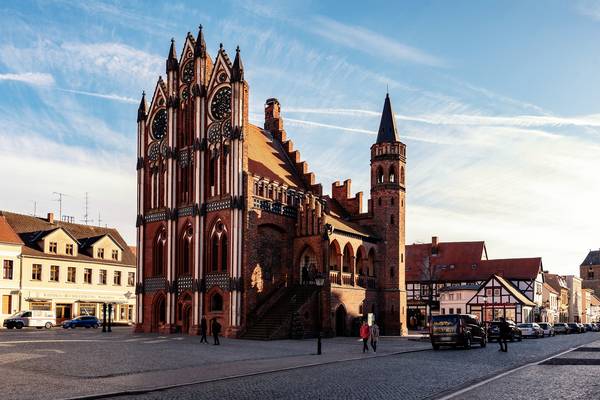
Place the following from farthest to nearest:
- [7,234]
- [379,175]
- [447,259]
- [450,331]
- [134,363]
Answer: [447,259]
[7,234]
[379,175]
[450,331]
[134,363]

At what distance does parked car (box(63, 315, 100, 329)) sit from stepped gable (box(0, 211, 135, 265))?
8236 millimetres

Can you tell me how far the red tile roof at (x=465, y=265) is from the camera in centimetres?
8112

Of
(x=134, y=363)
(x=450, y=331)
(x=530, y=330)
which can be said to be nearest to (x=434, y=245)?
(x=530, y=330)

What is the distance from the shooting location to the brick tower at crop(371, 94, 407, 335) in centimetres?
5281

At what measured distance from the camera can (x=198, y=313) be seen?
147ft

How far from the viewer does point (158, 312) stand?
162ft

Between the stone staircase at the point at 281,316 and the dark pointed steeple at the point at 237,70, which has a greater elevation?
the dark pointed steeple at the point at 237,70

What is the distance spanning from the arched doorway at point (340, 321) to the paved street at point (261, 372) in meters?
15.0

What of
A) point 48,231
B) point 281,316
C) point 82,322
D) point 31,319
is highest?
point 48,231

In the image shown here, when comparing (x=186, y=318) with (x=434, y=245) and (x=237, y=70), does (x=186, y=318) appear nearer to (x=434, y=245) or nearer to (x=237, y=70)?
(x=237, y=70)

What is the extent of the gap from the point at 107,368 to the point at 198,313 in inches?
904

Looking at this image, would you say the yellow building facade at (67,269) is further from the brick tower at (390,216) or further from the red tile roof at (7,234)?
the brick tower at (390,216)

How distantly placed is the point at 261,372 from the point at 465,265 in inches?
2564

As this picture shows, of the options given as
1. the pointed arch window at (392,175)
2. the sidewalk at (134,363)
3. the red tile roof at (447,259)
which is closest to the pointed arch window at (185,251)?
the sidewalk at (134,363)
